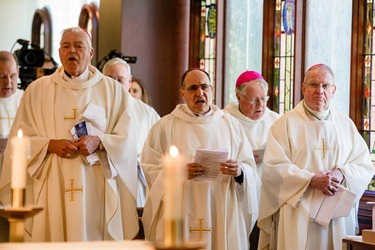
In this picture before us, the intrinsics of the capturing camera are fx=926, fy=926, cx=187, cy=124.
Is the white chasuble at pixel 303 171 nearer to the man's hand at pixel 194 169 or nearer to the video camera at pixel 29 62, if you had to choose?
the man's hand at pixel 194 169

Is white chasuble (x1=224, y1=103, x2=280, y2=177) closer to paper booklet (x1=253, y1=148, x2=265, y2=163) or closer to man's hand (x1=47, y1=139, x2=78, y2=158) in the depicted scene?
paper booklet (x1=253, y1=148, x2=265, y2=163)

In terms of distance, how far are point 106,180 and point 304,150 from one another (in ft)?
5.49

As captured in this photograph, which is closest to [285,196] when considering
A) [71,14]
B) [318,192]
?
[318,192]

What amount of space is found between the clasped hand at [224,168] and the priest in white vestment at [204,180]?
0.15 m

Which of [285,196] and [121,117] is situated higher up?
[121,117]

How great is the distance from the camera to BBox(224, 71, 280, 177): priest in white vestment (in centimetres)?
866

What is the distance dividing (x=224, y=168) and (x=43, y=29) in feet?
41.1

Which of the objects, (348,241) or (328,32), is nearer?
(348,241)

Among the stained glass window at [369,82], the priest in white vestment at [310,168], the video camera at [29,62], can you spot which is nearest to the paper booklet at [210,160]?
the priest in white vestment at [310,168]

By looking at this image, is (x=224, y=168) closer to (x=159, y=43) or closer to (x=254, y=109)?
(x=254, y=109)

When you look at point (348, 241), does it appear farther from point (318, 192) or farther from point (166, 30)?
point (166, 30)

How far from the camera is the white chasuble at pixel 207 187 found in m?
7.54

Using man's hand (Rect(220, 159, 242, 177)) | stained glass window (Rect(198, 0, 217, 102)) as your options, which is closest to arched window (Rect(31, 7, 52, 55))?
stained glass window (Rect(198, 0, 217, 102))

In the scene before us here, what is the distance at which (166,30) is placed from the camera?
12.6m
